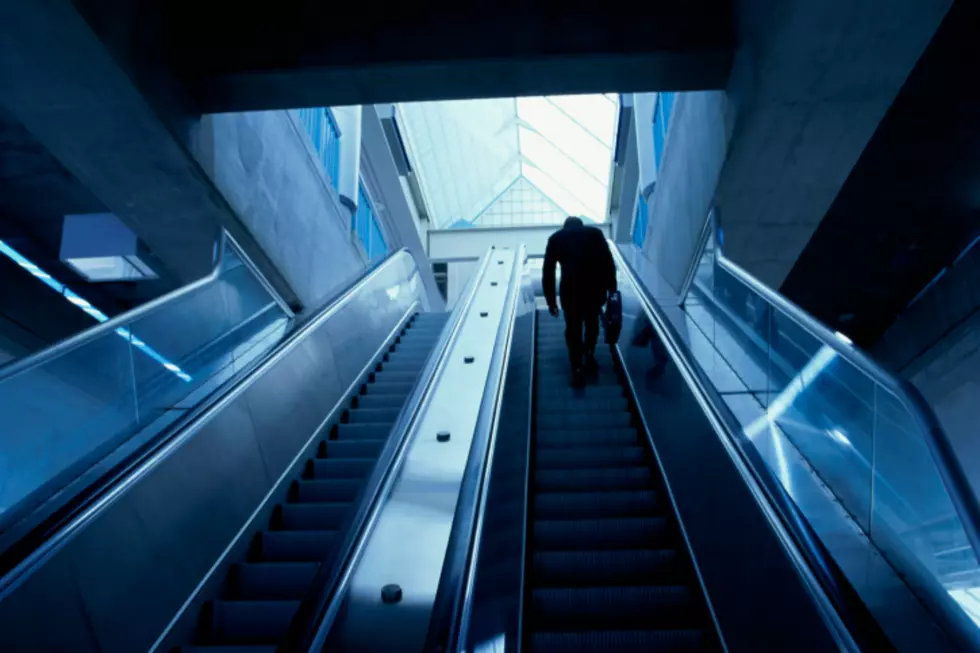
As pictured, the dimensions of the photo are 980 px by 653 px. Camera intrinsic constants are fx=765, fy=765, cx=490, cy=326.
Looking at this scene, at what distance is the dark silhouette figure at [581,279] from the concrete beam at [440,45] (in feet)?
4.57

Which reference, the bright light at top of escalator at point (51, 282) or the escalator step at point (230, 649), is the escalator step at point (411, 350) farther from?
the escalator step at point (230, 649)

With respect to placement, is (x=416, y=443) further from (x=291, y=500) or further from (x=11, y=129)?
(x=11, y=129)

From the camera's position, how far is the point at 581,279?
6.41 m

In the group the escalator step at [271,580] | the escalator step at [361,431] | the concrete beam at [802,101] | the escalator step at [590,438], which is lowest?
the escalator step at [271,580]

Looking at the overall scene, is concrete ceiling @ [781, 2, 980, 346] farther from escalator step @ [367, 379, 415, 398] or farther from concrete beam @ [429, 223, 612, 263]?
concrete beam @ [429, 223, 612, 263]

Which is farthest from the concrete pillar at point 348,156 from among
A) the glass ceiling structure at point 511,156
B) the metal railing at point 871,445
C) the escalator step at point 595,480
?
the metal railing at point 871,445

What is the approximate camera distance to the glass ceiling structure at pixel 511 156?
23453mm

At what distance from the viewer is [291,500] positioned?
4801mm

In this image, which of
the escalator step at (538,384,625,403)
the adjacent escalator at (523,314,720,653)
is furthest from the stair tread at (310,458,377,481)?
the escalator step at (538,384,625,403)

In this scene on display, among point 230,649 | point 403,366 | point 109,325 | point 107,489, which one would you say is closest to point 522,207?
point 403,366

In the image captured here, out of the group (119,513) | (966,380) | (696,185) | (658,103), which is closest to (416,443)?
(119,513)

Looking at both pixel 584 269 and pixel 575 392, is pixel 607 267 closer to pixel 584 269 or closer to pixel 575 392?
pixel 584 269

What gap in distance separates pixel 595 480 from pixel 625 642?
1.57m

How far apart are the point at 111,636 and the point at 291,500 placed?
183 centimetres
